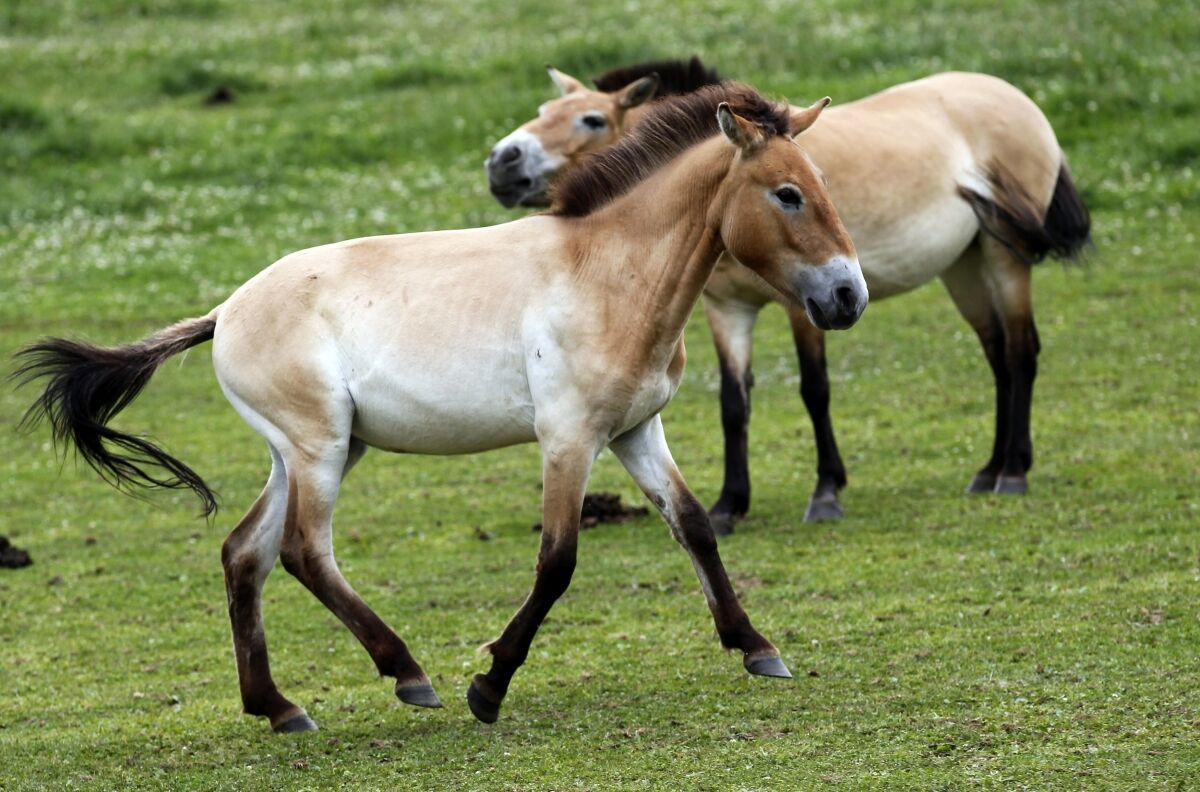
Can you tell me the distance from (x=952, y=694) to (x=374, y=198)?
1463cm

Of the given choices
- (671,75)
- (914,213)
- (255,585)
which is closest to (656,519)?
(914,213)

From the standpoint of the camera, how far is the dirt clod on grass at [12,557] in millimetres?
9641

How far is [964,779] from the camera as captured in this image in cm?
501

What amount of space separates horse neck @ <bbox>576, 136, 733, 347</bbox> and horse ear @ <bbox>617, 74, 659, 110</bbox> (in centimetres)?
Answer: 369

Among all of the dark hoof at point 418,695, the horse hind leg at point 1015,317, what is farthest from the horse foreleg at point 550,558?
the horse hind leg at point 1015,317

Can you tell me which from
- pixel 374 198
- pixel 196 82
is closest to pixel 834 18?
pixel 374 198

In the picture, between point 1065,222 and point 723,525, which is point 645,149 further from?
point 1065,222

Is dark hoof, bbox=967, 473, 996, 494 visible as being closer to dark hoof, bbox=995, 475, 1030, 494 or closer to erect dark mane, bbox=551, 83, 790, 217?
dark hoof, bbox=995, 475, 1030, 494

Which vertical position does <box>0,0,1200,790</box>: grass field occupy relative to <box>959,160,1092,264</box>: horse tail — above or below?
below

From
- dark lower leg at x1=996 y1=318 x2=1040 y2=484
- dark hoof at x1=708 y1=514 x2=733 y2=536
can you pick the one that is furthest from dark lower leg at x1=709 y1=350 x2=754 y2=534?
dark lower leg at x1=996 y1=318 x2=1040 y2=484

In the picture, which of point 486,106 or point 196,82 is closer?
point 486,106

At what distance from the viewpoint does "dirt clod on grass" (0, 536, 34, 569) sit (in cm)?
964

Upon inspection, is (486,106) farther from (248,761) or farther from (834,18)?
(248,761)

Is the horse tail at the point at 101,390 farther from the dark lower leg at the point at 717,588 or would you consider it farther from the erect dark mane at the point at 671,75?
the erect dark mane at the point at 671,75
